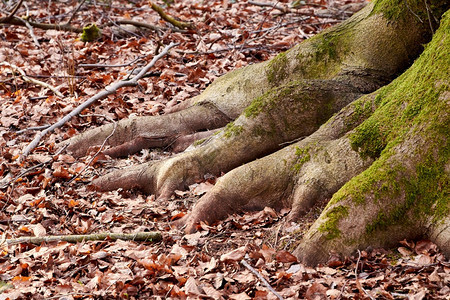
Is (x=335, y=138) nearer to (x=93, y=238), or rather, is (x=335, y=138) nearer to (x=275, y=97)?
(x=275, y=97)

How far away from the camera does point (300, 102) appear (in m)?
4.70

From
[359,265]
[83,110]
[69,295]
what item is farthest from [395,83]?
[83,110]

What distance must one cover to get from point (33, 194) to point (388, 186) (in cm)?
361

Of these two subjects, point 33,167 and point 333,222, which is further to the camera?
point 33,167

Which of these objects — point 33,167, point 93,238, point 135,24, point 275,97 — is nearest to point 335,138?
point 275,97

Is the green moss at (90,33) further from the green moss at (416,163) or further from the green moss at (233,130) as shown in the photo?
the green moss at (416,163)

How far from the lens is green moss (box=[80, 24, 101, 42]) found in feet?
28.4

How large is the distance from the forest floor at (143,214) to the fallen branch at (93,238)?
0.05 m

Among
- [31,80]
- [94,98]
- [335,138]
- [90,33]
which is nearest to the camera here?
[335,138]

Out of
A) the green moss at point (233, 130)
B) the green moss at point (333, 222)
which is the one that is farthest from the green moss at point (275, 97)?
the green moss at point (333, 222)

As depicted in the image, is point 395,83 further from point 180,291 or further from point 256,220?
point 180,291

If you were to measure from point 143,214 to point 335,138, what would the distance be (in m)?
1.97

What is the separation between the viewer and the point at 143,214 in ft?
15.2

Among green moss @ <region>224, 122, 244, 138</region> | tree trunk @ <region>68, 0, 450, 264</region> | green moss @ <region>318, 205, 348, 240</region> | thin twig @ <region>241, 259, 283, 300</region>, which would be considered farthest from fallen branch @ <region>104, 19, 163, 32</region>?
thin twig @ <region>241, 259, 283, 300</region>
